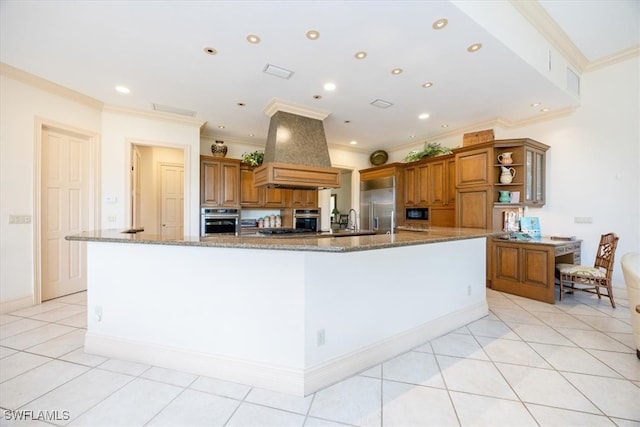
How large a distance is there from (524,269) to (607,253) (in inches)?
34.9

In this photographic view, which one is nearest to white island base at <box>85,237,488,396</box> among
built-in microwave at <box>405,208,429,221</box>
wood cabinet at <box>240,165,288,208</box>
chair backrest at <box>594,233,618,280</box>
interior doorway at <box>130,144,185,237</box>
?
chair backrest at <box>594,233,618,280</box>

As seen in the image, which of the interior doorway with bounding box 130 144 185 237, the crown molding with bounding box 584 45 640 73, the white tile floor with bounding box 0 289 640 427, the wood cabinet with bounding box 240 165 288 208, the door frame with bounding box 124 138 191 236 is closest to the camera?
the white tile floor with bounding box 0 289 640 427

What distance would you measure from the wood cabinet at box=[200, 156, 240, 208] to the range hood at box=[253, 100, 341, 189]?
1.23 meters

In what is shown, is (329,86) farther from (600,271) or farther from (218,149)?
(600,271)

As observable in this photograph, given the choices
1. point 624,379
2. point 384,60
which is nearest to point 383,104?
point 384,60

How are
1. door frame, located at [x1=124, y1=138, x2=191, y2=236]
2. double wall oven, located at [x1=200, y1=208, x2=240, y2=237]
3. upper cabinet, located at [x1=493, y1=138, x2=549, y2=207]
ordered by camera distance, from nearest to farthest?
upper cabinet, located at [x1=493, y1=138, x2=549, y2=207] < door frame, located at [x1=124, y1=138, x2=191, y2=236] < double wall oven, located at [x1=200, y1=208, x2=240, y2=237]

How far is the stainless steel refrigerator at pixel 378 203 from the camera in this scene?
5754 mm

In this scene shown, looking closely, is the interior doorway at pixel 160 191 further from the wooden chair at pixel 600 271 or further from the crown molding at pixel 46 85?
the wooden chair at pixel 600 271

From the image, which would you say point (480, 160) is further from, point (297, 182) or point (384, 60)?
point (297, 182)

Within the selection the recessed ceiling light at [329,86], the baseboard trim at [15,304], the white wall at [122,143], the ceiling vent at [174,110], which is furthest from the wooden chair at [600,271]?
the baseboard trim at [15,304]

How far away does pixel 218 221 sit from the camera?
4.94 m

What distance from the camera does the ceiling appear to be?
84.5 inches

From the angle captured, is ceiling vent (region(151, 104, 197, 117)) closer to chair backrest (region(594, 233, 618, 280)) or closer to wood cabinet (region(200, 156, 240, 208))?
wood cabinet (region(200, 156, 240, 208))

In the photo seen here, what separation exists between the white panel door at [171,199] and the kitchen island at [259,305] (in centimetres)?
367
